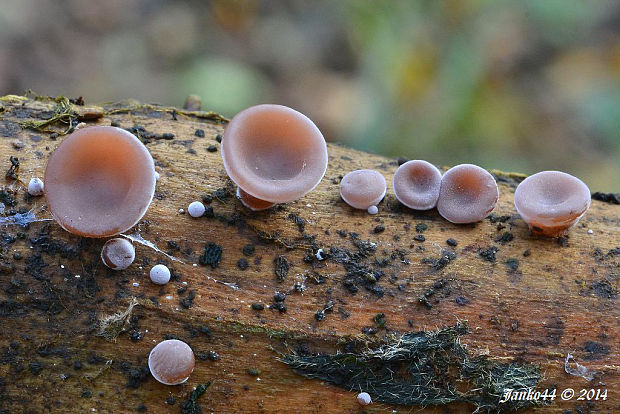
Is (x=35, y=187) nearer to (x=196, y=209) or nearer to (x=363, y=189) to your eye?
(x=196, y=209)

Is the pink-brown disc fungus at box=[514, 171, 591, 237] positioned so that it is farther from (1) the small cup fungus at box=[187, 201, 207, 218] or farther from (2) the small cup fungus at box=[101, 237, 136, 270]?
(2) the small cup fungus at box=[101, 237, 136, 270]

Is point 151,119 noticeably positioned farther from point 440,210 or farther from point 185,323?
point 440,210

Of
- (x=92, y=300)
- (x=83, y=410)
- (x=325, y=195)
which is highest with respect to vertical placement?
(x=325, y=195)

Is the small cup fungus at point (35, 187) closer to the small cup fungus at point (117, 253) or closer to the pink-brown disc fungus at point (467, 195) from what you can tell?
the small cup fungus at point (117, 253)

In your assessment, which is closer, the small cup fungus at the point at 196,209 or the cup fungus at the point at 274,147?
the cup fungus at the point at 274,147

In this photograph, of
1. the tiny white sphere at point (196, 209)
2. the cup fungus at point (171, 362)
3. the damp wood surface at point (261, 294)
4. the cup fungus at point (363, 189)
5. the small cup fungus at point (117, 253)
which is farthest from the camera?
the cup fungus at point (363, 189)

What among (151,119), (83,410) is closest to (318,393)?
(83,410)

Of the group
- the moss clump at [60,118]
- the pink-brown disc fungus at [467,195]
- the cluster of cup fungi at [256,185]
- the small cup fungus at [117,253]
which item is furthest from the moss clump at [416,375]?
the moss clump at [60,118]
